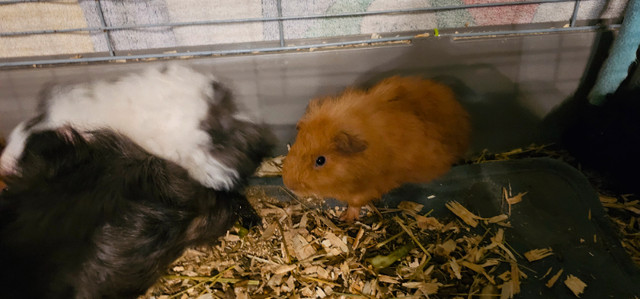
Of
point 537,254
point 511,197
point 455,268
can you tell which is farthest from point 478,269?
point 511,197

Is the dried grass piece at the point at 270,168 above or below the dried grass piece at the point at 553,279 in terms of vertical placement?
above

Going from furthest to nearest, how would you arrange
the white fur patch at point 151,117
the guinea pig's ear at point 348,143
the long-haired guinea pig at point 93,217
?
the white fur patch at point 151,117 < the guinea pig's ear at point 348,143 < the long-haired guinea pig at point 93,217

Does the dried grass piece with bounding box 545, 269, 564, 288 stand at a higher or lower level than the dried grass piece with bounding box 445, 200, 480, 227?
lower

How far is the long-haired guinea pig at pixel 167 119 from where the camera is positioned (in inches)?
53.4

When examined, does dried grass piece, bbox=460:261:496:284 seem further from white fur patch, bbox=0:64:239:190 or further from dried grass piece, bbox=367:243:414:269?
white fur patch, bbox=0:64:239:190

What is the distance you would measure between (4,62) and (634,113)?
2505mm

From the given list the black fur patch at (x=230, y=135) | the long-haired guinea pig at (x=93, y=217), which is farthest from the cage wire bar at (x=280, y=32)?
the long-haired guinea pig at (x=93, y=217)

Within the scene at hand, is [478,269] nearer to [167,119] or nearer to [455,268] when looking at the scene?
[455,268]

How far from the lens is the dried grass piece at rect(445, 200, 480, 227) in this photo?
149 centimetres

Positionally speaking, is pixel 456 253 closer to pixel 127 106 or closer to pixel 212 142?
pixel 212 142

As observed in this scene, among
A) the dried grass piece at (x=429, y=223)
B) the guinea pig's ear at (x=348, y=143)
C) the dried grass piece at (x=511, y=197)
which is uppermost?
the guinea pig's ear at (x=348, y=143)

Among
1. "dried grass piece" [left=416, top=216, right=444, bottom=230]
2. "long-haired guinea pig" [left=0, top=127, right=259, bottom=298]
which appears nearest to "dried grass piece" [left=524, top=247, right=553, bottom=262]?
"dried grass piece" [left=416, top=216, right=444, bottom=230]

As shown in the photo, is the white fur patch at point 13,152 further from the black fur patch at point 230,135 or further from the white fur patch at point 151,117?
the black fur patch at point 230,135

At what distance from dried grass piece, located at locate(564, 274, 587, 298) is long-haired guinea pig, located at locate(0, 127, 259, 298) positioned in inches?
46.8
